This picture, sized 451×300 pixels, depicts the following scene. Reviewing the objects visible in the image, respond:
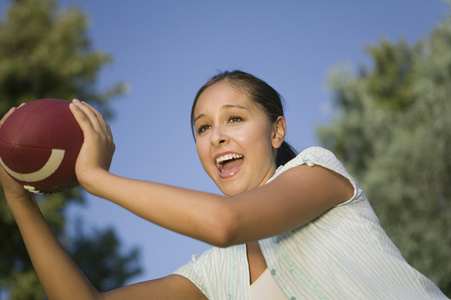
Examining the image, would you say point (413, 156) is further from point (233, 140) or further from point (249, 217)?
point (249, 217)

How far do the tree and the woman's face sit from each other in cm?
1177

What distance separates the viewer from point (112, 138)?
2.17m

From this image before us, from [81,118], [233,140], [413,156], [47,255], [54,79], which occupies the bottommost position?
[47,255]

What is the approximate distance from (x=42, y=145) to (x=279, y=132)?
1.21 metres

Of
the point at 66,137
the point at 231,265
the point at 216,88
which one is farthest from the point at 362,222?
the point at 66,137

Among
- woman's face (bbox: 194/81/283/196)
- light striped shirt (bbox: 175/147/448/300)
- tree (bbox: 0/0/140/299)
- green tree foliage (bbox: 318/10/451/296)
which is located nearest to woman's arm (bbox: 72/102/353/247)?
light striped shirt (bbox: 175/147/448/300)

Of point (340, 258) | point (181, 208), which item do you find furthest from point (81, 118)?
point (340, 258)

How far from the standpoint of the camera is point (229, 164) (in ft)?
9.16

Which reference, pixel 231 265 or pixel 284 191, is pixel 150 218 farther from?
pixel 231 265

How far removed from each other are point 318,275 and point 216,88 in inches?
41.3

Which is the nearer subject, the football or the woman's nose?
the football

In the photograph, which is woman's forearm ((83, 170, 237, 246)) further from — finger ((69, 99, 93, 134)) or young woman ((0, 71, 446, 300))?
finger ((69, 99, 93, 134))

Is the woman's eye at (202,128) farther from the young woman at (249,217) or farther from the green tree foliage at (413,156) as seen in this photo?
the green tree foliage at (413,156)

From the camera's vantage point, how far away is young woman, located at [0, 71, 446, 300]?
5.92 ft
